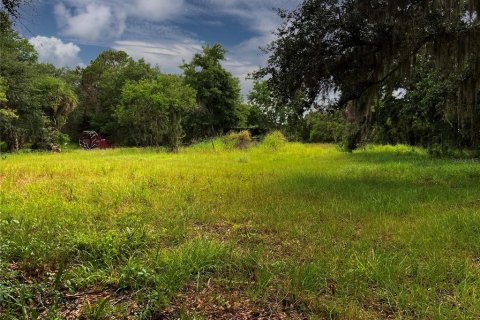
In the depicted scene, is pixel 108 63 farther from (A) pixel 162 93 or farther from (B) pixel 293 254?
(B) pixel 293 254

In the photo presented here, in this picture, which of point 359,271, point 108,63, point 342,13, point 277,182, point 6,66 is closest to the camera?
point 359,271

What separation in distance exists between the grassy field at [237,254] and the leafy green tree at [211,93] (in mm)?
32829

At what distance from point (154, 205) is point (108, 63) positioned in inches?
2124

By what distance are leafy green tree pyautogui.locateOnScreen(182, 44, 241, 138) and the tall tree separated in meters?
29.6

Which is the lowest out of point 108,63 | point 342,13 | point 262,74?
point 262,74

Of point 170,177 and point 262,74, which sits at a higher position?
point 262,74

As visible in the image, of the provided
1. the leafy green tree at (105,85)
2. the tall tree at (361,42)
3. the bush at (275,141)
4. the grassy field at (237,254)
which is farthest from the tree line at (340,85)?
the leafy green tree at (105,85)

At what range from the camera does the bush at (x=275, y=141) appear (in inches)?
1049

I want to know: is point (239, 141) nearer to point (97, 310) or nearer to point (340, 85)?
point (340, 85)

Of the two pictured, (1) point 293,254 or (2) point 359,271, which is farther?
(1) point 293,254

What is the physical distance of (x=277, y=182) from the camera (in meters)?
11.1

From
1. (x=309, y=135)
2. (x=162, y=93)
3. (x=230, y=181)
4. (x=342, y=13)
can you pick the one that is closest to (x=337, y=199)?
(x=230, y=181)

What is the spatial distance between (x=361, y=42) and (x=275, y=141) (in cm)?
1678

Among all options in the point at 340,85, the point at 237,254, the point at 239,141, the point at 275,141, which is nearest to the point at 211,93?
the point at 239,141
